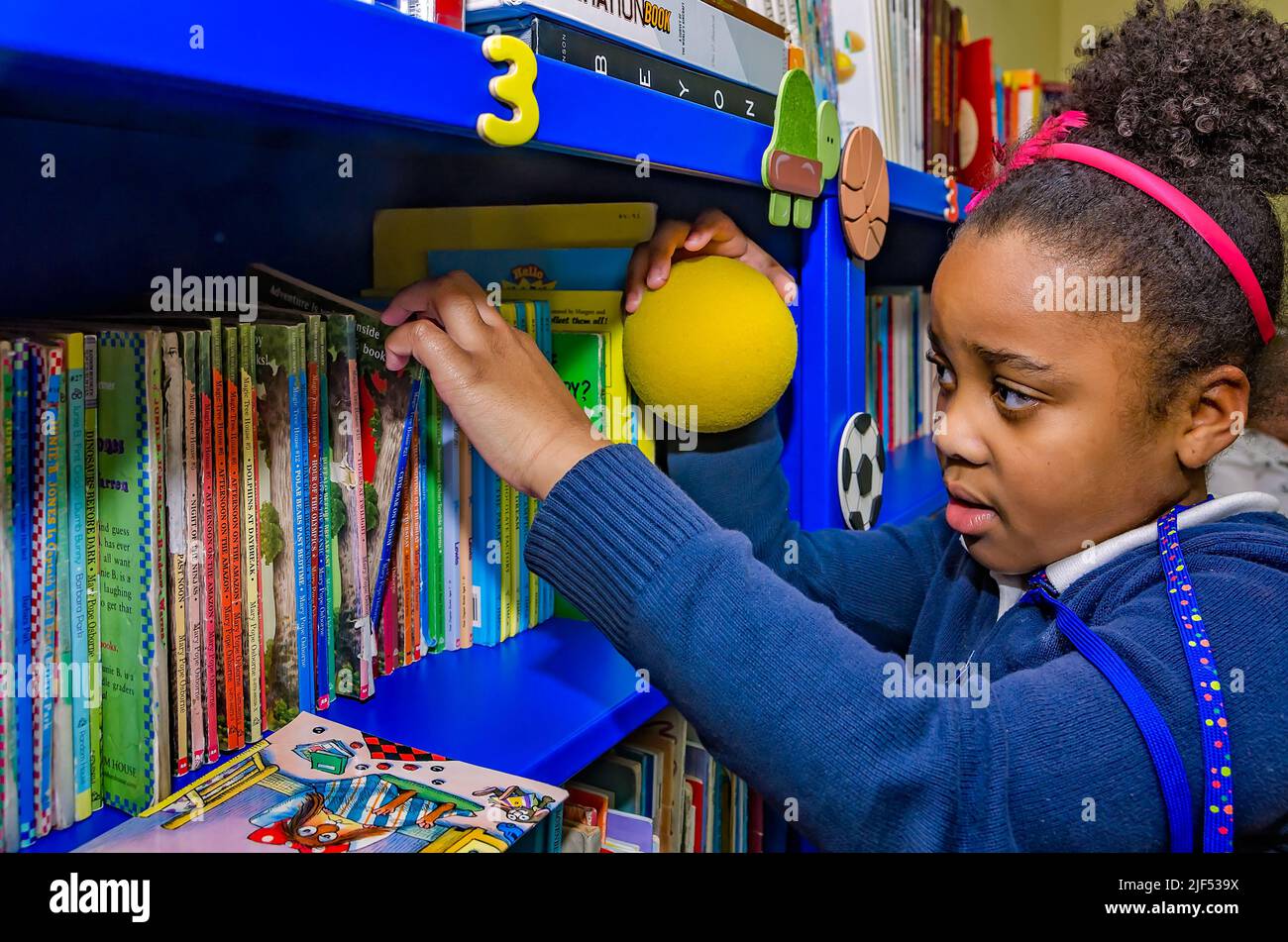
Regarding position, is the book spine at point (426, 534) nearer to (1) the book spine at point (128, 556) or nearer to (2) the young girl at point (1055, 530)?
(2) the young girl at point (1055, 530)

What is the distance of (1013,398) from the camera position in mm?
695

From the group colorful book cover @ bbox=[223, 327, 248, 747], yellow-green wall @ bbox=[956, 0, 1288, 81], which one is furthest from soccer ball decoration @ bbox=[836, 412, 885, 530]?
yellow-green wall @ bbox=[956, 0, 1288, 81]

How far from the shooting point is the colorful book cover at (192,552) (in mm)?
617

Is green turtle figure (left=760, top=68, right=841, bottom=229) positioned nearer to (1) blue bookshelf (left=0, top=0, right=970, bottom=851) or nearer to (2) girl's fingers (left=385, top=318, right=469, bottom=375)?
(1) blue bookshelf (left=0, top=0, right=970, bottom=851)

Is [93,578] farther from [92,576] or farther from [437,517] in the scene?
[437,517]

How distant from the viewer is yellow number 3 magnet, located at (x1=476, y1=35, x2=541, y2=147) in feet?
1.74

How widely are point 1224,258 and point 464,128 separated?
0.51m

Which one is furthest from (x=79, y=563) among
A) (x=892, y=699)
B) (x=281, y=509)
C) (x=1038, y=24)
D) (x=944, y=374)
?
(x=1038, y=24)

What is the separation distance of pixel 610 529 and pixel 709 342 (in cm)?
28

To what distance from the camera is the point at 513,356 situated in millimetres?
673

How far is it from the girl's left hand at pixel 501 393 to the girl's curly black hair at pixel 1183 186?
0.34 meters

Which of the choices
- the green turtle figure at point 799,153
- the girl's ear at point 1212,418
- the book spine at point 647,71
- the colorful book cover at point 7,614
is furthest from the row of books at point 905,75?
the colorful book cover at point 7,614
